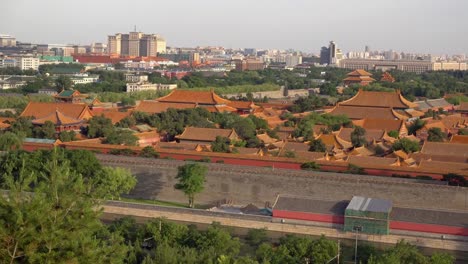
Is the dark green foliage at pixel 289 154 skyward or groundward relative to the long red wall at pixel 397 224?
skyward

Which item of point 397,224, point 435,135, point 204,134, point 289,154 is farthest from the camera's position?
point 435,135

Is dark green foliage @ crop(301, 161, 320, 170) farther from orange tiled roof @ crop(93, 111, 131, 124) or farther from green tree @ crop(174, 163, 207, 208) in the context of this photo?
orange tiled roof @ crop(93, 111, 131, 124)

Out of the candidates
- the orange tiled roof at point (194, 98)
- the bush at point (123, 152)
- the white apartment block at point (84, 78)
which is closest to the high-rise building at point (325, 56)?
the white apartment block at point (84, 78)

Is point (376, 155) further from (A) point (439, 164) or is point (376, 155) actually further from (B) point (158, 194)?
(B) point (158, 194)

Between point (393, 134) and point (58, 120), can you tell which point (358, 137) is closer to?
point (393, 134)

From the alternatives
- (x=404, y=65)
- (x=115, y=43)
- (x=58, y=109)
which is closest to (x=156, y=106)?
(x=58, y=109)

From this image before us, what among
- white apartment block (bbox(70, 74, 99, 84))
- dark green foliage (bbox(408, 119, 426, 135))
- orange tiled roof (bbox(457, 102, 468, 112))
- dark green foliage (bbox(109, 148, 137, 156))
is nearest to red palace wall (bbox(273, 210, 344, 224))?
dark green foliage (bbox(109, 148, 137, 156))

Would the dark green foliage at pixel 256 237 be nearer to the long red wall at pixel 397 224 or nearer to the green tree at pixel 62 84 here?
the long red wall at pixel 397 224
